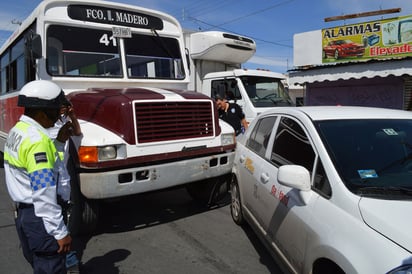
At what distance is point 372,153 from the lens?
2879mm

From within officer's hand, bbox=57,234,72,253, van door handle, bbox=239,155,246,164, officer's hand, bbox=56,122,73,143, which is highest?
officer's hand, bbox=56,122,73,143

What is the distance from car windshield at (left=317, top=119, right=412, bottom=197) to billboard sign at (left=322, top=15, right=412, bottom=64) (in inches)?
354

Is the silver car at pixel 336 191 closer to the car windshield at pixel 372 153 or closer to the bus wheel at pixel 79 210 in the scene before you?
the car windshield at pixel 372 153

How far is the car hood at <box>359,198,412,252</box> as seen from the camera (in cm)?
196

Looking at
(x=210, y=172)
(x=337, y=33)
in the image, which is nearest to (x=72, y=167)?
(x=210, y=172)

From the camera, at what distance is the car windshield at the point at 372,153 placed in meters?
2.53

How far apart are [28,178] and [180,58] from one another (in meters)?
4.38

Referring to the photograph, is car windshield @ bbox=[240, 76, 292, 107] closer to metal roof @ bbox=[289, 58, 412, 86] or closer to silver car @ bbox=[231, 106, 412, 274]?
metal roof @ bbox=[289, 58, 412, 86]

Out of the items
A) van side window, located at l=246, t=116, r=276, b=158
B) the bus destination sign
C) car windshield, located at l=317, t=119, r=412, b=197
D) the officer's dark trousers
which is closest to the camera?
the officer's dark trousers

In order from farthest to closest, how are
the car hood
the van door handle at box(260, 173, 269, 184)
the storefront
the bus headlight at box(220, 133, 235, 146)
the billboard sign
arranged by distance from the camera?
the billboard sign < the storefront < the bus headlight at box(220, 133, 235, 146) < the van door handle at box(260, 173, 269, 184) < the car hood

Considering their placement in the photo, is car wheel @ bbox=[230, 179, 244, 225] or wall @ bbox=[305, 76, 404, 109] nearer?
car wheel @ bbox=[230, 179, 244, 225]

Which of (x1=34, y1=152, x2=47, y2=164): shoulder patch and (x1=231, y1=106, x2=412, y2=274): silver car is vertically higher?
(x1=34, y1=152, x2=47, y2=164): shoulder patch

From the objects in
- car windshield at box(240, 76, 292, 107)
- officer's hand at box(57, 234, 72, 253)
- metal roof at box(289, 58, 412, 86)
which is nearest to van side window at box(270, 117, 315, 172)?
officer's hand at box(57, 234, 72, 253)

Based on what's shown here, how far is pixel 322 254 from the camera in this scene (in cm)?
234
